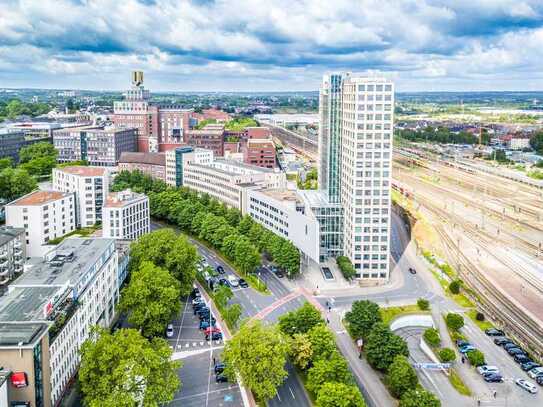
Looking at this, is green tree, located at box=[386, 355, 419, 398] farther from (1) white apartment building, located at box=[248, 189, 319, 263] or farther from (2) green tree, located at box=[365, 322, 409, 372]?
(1) white apartment building, located at box=[248, 189, 319, 263]

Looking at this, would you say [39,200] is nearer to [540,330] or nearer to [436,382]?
[436,382]

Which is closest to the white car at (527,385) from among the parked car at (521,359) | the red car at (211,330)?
the parked car at (521,359)

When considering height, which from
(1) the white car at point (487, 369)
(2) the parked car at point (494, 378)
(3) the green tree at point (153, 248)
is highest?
(3) the green tree at point (153, 248)

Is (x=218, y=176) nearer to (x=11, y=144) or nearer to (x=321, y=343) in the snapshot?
(x=321, y=343)

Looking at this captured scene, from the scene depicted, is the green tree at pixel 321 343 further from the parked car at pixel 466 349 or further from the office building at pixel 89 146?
the office building at pixel 89 146

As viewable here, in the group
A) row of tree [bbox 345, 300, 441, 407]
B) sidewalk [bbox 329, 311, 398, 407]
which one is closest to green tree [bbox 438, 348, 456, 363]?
row of tree [bbox 345, 300, 441, 407]

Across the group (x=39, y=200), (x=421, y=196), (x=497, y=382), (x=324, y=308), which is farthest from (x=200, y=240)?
(x=421, y=196)

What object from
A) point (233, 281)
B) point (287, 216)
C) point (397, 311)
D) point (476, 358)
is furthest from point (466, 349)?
point (287, 216)
